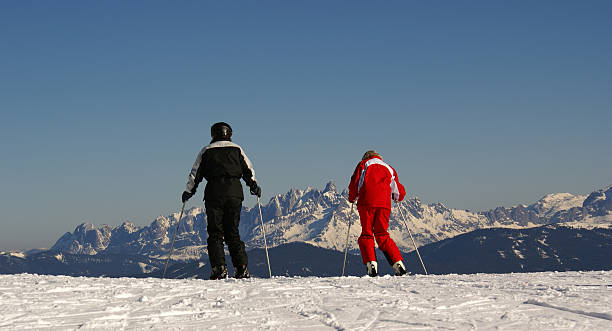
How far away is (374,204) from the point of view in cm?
1311

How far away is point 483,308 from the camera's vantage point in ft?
20.1

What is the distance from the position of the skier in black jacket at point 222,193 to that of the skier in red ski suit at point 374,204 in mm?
2571

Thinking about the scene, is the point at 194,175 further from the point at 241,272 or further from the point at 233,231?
the point at 241,272

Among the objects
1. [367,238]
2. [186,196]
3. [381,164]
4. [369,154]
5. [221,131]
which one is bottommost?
[367,238]

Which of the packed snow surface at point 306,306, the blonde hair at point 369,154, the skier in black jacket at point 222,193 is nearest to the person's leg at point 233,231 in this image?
the skier in black jacket at point 222,193

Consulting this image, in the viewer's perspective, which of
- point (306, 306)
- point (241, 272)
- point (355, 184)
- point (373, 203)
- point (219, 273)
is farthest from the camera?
point (355, 184)

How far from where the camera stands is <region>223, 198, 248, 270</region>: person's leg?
484 inches

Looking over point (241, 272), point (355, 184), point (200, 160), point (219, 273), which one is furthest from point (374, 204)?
point (200, 160)

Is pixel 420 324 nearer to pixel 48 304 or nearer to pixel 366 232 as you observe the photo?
pixel 48 304

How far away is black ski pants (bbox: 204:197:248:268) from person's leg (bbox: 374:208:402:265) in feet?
9.88

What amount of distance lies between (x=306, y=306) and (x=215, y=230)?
6.06 metres

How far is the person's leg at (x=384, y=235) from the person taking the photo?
1306 cm

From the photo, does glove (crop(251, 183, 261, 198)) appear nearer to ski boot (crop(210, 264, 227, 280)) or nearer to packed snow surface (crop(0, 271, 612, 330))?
ski boot (crop(210, 264, 227, 280))

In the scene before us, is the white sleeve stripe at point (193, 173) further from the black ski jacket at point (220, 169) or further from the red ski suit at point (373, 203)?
the red ski suit at point (373, 203)
